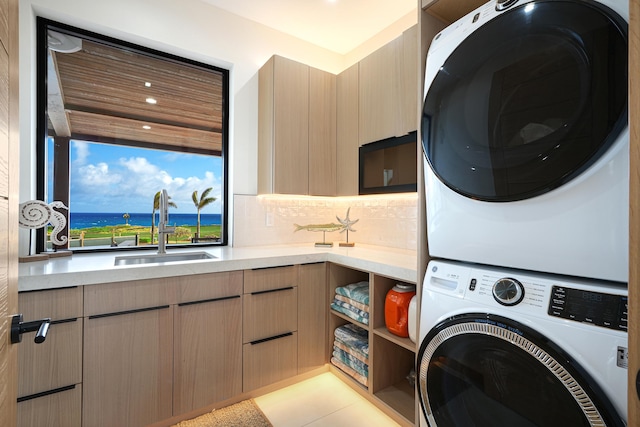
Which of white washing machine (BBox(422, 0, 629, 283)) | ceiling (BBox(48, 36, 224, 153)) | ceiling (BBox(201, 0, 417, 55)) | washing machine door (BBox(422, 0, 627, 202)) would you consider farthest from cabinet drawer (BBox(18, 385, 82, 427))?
ceiling (BBox(201, 0, 417, 55))

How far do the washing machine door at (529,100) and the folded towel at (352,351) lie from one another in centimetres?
127

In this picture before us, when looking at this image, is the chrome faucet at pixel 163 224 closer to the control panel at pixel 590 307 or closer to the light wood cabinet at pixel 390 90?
the light wood cabinet at pixel 390 90

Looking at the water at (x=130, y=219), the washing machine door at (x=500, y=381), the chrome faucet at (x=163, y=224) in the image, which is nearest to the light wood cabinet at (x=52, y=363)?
the chrome faucet at (x=163, y=224)

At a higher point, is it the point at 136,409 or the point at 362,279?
the point at 362,279

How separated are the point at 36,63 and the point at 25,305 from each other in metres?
1.48

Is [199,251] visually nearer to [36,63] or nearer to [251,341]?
[251,341]

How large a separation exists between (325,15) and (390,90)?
902 millimetres

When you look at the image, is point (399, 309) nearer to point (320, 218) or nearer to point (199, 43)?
point (320, 218)

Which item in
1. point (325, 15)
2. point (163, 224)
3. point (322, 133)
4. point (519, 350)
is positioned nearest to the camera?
point (519, 350)

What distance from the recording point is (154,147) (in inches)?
86.9

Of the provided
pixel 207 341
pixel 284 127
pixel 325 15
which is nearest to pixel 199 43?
pixel 284 127

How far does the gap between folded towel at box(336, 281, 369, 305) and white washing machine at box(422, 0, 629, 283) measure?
827mm

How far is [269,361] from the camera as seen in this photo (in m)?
1.87

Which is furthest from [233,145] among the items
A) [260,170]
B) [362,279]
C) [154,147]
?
[362,279]
